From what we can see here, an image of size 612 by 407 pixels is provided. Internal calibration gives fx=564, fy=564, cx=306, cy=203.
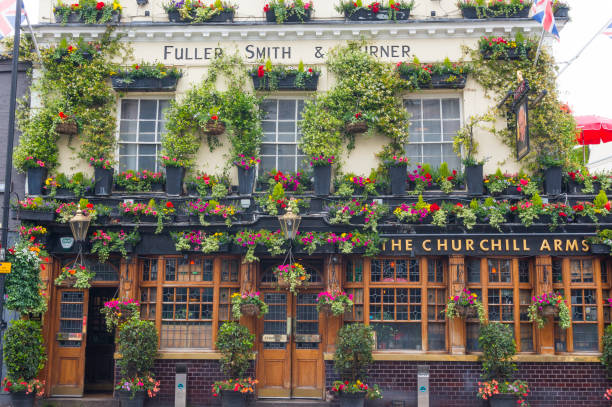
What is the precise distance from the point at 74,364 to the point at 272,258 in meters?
5.02

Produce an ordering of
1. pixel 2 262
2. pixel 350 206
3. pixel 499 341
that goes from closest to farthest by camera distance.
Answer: pixel 2 262 < pixel 499 341 < pixel 350 206

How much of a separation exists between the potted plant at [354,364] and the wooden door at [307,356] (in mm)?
875

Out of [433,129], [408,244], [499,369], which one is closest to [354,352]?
[408,244]

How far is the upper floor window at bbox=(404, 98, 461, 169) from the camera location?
1320cm

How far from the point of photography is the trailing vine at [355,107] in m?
12.7

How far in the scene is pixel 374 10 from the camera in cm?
1317

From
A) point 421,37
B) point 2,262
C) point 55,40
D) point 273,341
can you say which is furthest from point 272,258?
point 55,40

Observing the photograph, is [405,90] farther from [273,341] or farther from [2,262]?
[2,262]

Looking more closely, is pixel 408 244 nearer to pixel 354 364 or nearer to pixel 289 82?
pixel 354 364

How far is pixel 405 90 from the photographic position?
13078mm

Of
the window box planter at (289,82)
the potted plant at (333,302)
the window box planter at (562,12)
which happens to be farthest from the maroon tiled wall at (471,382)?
the window box planter at (562,12)

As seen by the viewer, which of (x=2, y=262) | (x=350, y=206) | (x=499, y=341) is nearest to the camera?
(x=2, y=262)

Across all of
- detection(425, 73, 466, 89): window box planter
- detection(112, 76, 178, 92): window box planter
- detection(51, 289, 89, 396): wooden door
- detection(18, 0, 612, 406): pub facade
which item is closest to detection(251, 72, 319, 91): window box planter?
detection(18, 0, 612, 406): pub facade

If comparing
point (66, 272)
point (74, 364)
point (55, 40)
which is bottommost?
point (74, 364)
